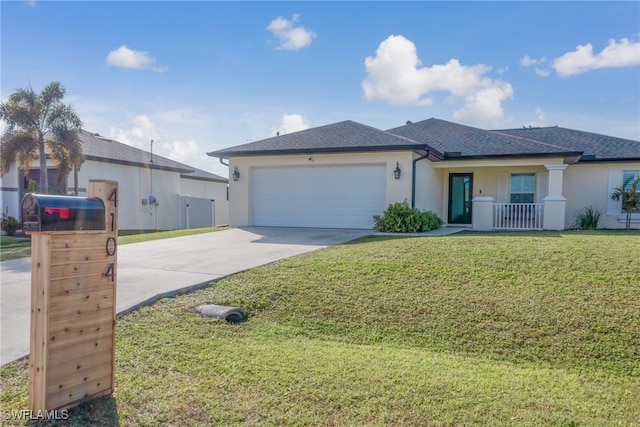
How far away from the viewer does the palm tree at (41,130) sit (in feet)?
50.0

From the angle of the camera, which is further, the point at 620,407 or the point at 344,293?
the point at 344,293

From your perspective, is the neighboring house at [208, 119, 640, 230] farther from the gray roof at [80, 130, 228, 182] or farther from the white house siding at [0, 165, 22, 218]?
the white house siding at [0, 165, 22, 218]

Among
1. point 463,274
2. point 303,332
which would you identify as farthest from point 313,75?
point 303,332

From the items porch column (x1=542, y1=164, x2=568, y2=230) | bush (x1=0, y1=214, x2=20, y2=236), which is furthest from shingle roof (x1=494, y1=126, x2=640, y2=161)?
bush (x1=0, y1=214, x2=20, y2=236)

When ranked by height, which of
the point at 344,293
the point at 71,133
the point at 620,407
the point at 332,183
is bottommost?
the point at 620,407

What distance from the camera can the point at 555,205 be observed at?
1423 cm

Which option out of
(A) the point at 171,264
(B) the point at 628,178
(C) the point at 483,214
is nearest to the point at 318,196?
(C) the point at 483,214

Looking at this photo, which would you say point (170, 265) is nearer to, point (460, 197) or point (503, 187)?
point (460, 197)

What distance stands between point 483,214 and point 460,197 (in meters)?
→ 3.41

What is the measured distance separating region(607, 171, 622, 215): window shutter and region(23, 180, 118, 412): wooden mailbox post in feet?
59.7

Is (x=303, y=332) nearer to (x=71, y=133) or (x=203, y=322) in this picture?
(x=203, y=322)

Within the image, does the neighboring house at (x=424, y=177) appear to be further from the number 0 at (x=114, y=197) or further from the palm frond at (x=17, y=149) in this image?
the number 0 at (x=114, y=197)

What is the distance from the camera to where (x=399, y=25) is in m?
13.2

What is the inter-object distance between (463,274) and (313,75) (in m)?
10.5
